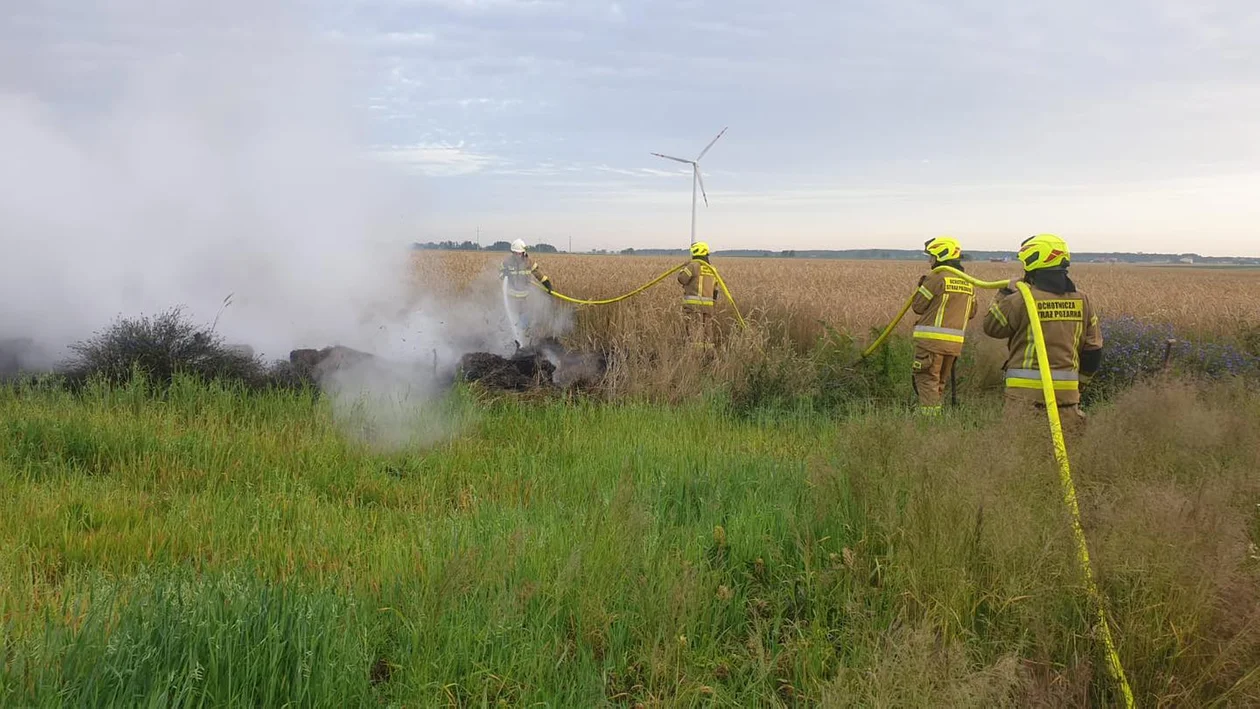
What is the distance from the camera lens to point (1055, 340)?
253 inches

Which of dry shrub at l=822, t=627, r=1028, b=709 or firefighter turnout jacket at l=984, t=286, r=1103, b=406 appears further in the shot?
firefighter turnout jacket at l=984, t=286, r=1103, b=406

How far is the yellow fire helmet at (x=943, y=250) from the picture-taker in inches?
344

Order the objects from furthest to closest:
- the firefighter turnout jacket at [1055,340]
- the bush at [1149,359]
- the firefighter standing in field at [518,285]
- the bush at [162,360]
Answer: the firefighter standing in field at [518,285] → the bush at [1149,359] → the bush at [162,360] → the firefighter turnout jacket at [1055,340]

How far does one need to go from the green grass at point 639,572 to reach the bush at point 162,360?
211cm

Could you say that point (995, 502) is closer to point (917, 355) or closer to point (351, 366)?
point (917, 355)

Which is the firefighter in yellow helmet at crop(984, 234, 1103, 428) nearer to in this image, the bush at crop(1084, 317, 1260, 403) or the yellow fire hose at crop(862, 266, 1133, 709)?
the yellow fire hose at crop(862, 266, 1133, 709)

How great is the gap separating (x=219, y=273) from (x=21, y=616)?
9.54 m

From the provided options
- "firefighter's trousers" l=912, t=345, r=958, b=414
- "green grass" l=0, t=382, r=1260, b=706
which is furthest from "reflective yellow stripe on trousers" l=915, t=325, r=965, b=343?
"green grass" l=0, t=382, r=1260, b=706

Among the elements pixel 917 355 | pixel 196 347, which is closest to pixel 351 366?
pixel 196 347

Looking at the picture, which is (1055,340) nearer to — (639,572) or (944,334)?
(944,334)

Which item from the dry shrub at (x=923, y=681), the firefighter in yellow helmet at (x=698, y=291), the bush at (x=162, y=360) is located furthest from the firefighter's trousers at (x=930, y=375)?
the bush at (x=162, y=360)

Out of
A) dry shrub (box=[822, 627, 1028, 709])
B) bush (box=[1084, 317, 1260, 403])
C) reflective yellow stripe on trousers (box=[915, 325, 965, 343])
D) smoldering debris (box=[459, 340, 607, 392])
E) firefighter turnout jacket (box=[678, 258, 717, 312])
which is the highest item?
firefighter turnout jacket (box=[678, 258, 717, 312])

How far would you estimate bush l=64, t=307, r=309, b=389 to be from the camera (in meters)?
7.98

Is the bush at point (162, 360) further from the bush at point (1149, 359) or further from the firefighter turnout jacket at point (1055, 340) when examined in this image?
the bush at point (1149, 359)
